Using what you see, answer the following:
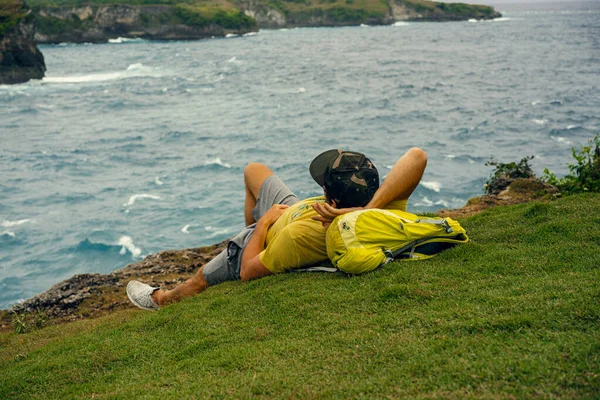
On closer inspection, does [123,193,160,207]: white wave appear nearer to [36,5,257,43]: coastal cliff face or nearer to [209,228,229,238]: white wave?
[209,228,229,238]: white wave

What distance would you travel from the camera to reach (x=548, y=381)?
3951 mm

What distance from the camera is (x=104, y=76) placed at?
2496 inches

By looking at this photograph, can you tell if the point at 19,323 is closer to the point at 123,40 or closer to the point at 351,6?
the point at 123,40

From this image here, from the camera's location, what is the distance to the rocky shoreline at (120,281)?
894cm

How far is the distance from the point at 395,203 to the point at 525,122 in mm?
28674

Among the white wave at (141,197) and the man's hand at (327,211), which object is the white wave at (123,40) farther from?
the man's hand at (327,211)

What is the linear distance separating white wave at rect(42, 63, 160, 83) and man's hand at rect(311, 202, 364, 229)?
5848 centimetres

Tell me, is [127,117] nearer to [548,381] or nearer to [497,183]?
[497,183]

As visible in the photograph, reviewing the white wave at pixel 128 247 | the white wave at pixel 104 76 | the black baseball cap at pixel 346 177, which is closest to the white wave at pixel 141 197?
the white wave at pixel 128 247

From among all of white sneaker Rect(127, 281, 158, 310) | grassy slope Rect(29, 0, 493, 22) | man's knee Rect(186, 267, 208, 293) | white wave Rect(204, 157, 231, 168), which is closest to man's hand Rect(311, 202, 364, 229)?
man's knee Rect(186, 267, 208, 293)

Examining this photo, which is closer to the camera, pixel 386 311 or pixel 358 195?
pixel 386 311

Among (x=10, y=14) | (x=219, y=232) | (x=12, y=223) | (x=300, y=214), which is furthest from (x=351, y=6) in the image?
(x=300, y=214)

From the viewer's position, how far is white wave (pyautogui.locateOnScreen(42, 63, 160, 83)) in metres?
60.5

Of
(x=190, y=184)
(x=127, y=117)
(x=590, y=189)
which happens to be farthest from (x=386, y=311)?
(x=127, y=117)
